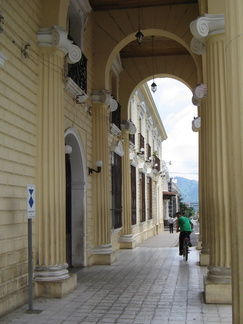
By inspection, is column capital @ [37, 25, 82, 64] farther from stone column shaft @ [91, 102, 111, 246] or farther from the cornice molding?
stone column shaft @ [91, 102, 111, 246]

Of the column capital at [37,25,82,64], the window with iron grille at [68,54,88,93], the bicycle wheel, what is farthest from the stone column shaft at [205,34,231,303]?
the bicycle wheel

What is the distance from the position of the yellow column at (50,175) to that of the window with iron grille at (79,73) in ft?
6.26

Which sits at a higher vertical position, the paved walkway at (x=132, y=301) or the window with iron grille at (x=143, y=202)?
the window with iron grille at (x=143, y=202)

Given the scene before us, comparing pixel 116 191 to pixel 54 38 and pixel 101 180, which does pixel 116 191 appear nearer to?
pixel 101 180

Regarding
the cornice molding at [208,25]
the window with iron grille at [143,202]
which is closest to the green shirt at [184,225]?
the cornice molding at [208,25]

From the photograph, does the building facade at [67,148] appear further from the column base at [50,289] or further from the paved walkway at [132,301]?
the paved walkway at [132,301]

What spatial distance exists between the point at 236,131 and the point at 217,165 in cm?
375

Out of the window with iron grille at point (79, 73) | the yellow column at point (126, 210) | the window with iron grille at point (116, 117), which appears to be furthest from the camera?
the yellow column at point (126, 210)

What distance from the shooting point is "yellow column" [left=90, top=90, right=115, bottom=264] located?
1235 cm

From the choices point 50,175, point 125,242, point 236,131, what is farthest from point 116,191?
point 236,131

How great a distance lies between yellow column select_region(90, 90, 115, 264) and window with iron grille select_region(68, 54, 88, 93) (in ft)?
4.06

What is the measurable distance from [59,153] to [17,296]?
2.67 m

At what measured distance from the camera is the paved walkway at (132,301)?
6.32 metres

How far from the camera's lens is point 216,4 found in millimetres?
7527
